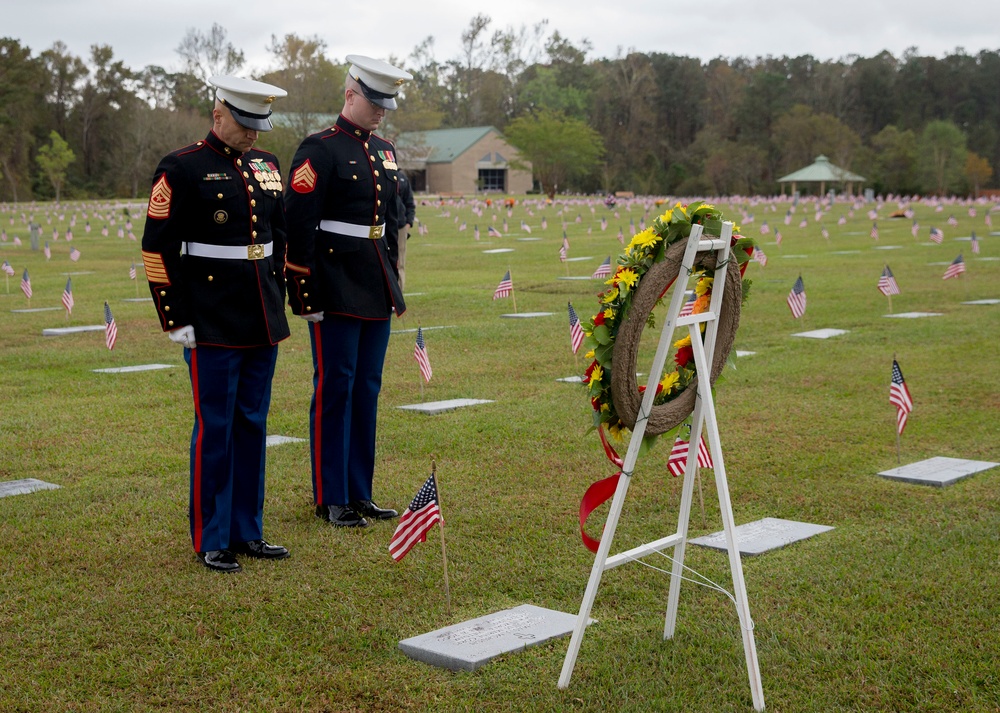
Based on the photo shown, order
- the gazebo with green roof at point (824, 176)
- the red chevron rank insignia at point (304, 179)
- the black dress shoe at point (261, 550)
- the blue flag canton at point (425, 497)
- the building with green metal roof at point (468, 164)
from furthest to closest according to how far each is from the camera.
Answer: the building with green metal roof at point (468, 164) → the gazebo with green roof at point (824, 176) → the red chevron rank insignia at point (304, 179) → the black dress shoe at point (261, 550) → the blue flag canton at point (425, 497)

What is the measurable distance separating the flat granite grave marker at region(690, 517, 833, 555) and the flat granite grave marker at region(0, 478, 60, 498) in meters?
3.75

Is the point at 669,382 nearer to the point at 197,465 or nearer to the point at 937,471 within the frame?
the point at 197,465

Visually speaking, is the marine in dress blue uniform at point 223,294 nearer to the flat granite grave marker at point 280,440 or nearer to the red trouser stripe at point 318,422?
the red trouser stripe at point 318,422

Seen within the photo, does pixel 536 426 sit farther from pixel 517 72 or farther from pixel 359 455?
pixel 517 72

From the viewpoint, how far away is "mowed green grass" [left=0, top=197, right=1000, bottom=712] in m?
4.18

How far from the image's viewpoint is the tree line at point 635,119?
63.7m

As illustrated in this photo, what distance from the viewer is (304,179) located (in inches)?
237

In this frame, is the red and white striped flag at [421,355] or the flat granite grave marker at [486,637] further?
the red and white striped flag at [421,355]

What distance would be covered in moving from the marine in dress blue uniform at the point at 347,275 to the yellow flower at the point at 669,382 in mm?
2250

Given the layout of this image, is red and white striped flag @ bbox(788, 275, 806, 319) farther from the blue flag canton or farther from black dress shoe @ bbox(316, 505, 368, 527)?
the blue flag canton

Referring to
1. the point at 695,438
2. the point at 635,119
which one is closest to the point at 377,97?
the point at 695,438

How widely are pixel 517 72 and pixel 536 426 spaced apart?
4156 inches

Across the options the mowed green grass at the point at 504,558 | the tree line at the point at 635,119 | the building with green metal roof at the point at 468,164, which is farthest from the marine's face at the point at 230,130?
the building with green metal roof at the point at 468,164

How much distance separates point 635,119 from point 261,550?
84.2 meters
